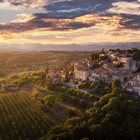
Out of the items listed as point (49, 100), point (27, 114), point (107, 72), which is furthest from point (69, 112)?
point (107, 72)

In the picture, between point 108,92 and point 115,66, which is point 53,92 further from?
point 115,66

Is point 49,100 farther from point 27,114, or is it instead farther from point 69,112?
point 69,112

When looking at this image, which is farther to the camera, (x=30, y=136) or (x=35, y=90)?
(x=35, y=90)

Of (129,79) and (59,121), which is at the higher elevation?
(129,79)

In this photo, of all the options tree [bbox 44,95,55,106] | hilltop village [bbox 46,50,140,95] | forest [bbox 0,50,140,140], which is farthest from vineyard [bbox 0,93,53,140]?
A: hilltop village [bbox 46,50,140,95]

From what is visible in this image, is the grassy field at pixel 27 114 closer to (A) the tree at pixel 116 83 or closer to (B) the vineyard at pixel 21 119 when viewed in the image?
(B) the vineyard at pixel 21 119

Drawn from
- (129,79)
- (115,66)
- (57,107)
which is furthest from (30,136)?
(115,66)

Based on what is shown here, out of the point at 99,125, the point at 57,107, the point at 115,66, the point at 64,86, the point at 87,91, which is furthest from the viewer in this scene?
the point at 115,66
